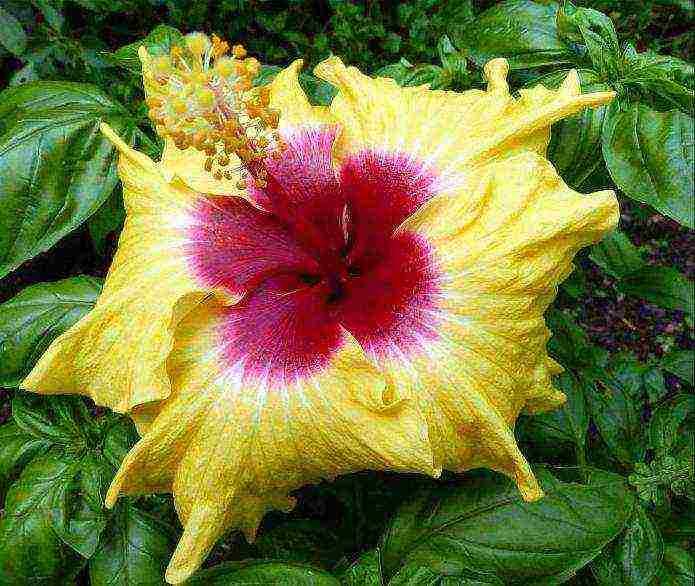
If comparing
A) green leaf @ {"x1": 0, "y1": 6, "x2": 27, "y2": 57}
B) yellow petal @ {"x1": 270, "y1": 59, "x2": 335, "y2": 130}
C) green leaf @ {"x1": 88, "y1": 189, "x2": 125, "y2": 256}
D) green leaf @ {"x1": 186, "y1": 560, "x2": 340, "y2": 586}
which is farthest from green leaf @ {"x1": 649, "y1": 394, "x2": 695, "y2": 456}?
green leaf @ {"x1": 0, "y1": 6, "x2": 27, "y2": 57}

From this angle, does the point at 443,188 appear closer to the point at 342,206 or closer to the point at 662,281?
the point at 342,206

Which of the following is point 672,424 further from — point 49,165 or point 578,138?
point 49,165

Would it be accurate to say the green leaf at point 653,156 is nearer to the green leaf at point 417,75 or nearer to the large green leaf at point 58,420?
the green leaf at point 417,75

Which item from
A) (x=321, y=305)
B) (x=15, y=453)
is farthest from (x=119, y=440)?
(x=321, y=305)

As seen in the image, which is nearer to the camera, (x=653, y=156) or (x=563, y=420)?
(x=653, y=156)

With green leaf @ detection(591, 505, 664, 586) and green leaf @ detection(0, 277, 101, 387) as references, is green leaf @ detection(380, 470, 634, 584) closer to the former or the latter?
green leaf @ detection(591, 505, 664, 586)

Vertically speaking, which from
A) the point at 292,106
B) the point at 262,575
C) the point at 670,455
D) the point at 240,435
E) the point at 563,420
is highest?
the point at 292,106

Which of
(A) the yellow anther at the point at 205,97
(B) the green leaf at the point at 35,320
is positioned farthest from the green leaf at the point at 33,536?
(A) the yellow anther at the point at 205,97
